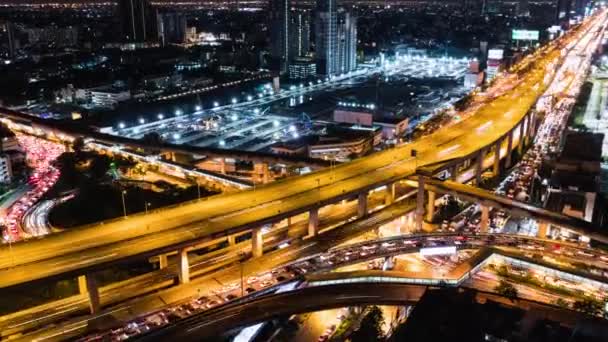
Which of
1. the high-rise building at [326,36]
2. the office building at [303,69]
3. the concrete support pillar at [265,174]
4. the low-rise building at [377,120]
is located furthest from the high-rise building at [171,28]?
the concrete support pillar at [265,174]

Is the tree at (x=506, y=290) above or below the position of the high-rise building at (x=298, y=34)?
below

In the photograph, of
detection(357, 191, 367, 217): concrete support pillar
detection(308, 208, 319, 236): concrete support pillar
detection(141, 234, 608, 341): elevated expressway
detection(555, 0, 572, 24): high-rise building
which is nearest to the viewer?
detection(141, 234, 608, 341): elevated expressway

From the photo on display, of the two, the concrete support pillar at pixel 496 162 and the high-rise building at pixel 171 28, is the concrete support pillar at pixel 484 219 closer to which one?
the concrete support pillar at pixel 496 162

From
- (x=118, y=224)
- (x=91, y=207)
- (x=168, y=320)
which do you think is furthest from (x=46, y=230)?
(x=168, y=320)

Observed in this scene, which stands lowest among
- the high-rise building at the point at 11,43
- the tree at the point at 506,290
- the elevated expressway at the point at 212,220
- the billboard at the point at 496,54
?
the tree at the point at 506,290

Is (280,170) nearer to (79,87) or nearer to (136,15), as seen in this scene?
(79,87)

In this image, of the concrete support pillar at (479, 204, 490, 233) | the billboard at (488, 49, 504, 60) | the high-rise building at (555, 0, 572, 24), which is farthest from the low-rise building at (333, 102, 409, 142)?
the high-rise building at (555, 0, 572, 24)

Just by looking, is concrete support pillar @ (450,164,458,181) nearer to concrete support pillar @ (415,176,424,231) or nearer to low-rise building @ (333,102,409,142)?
concrete support pillar @ (415,176,424,231)
